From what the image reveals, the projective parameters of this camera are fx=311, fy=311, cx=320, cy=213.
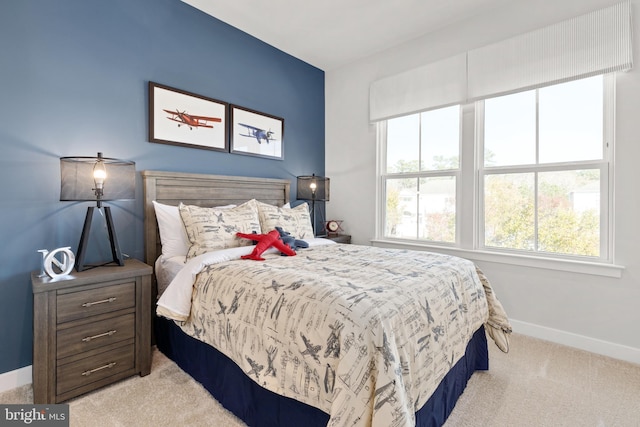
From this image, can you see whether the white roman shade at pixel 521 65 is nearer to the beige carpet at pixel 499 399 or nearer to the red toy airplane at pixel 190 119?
the red toy airplane at pixel 190 119

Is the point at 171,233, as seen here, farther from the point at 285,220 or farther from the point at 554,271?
the point at 554,271

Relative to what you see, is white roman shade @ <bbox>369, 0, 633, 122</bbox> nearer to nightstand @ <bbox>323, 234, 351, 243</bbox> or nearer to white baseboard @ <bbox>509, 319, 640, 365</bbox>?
nightstand @ <bbox>323, 234, 351, 243</bbox>

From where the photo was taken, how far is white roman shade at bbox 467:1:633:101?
223cm

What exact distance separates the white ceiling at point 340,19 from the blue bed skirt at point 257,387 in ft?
8.98

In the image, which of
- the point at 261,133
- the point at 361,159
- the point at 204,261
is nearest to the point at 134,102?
the point at 261,133

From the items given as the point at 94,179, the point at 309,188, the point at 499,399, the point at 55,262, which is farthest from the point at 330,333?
the point at 309,188

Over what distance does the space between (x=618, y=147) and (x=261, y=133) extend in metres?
3.06

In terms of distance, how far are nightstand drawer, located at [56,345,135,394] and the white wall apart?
2.64 m

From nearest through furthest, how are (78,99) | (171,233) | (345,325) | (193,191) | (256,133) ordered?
(345,325) < (78,99) < (171,233) < (193,191) < (256,133)

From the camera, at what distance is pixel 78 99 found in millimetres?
2195

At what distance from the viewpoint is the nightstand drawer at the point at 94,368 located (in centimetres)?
174

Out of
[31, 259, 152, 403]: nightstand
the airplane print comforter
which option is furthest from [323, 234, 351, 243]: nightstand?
[31, 259, 152, 403]: nightstand

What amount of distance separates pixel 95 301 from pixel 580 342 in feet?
11.4

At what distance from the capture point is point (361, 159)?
12.6 ft
